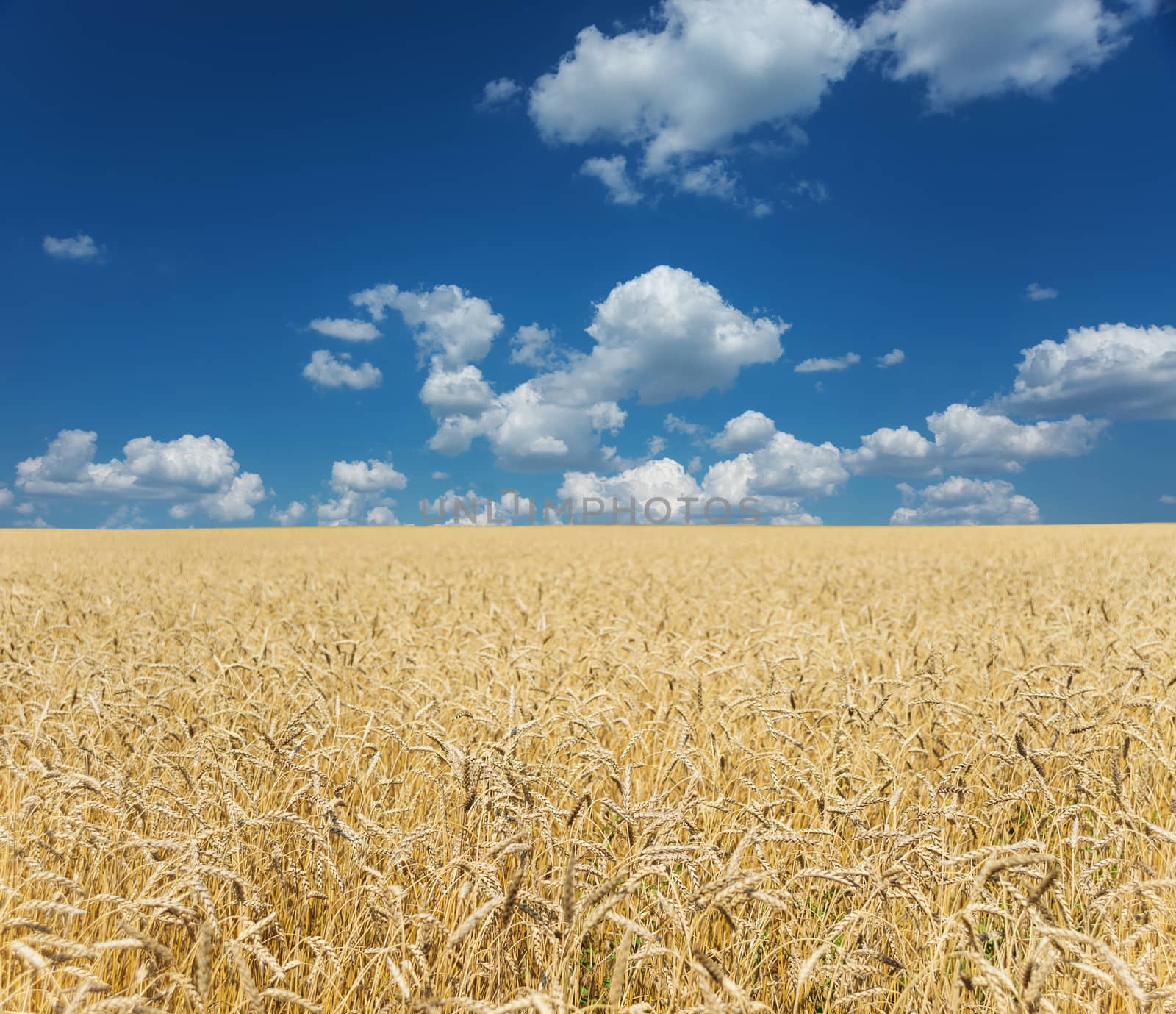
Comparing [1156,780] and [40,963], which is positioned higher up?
[40,963]

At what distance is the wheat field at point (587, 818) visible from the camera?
1.91 metres

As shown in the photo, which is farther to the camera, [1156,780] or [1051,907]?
[1156,780]

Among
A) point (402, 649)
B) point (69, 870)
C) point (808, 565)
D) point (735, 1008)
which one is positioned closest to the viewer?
point (735, 1008)

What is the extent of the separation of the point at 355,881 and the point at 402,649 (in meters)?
2.70

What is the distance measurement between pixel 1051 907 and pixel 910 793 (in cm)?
90

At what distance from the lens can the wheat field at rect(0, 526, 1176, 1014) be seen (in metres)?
1.91

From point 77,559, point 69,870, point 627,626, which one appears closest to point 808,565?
point 627,626

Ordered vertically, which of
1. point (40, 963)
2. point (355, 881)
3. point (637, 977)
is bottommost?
point (637, 977)

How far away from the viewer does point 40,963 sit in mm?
A: 1449

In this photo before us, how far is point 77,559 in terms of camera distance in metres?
17.7

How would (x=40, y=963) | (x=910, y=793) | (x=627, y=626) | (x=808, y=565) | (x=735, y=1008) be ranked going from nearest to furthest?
(x=40, y=963) → (x=735, y=1008) → (x=910, y=793) → (x=627, y=626) → (x=808, y=565)

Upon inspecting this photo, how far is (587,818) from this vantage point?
10.3 feet

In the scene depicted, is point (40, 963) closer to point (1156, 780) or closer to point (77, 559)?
point (1156, 780)

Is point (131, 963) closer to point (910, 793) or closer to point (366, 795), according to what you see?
point (366, 795)
